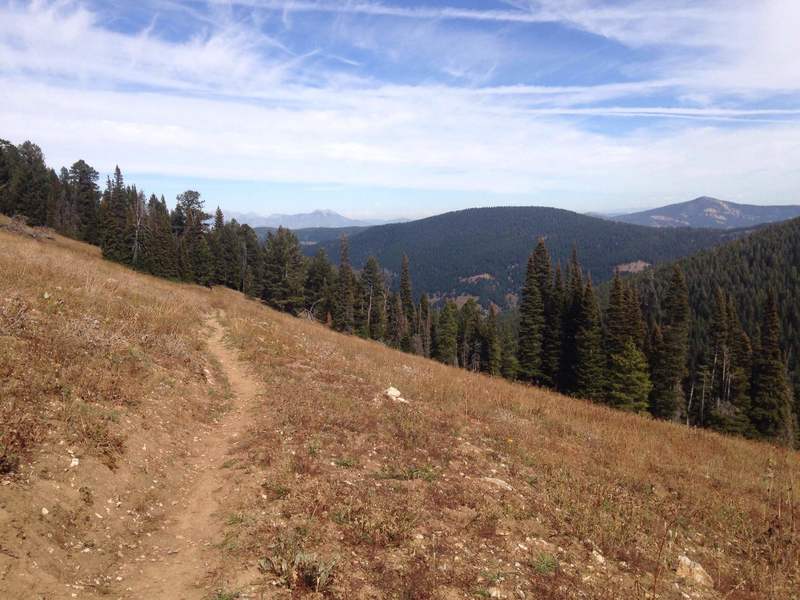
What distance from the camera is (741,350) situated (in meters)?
44.2

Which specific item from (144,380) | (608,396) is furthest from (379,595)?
(608,396)

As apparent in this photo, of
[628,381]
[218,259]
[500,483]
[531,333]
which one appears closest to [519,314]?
[531,333]

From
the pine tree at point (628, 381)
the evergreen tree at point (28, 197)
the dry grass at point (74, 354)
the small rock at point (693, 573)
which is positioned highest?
the evergreen tree at point (28, 197)

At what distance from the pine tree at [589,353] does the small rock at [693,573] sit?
3458 centimetres

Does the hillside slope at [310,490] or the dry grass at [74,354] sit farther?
the dry grass at [74,354]

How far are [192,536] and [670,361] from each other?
47673 millimetres

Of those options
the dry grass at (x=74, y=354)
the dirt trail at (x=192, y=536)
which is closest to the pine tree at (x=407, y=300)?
the dry grass at (x=74, y=354)

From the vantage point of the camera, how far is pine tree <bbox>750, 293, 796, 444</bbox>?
39156 mm

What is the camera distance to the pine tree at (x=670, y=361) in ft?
143

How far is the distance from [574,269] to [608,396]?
620 inches

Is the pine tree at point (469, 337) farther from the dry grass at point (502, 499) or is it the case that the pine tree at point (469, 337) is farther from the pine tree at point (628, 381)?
the dry grass at point (502, 499)

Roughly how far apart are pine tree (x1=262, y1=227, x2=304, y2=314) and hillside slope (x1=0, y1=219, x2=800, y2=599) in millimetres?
55421

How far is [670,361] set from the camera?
43.7 metres

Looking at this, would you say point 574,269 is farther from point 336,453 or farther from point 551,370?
point 336,453
